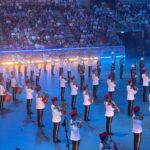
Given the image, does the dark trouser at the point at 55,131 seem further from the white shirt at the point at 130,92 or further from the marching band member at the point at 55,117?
the white shirt at the point at 130,92

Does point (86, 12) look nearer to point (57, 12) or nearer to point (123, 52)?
point (57, 12)

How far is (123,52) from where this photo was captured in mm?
37000

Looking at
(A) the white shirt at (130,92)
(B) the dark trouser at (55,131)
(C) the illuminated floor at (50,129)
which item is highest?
(A) the white shirt at (130,92)

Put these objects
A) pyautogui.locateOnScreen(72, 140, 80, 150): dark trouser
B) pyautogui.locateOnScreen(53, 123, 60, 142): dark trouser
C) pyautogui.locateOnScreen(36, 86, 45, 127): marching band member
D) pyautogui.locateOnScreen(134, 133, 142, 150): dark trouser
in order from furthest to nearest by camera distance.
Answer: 1. pyautogui.locateOnScreen(36, 86, 45, 127): marching band member
2. pyautogui.locateOnScreen(53, 123, 60, 142): dark trouser
3. pyautogui.locateOnScreen(134, 133, 142, 150): dark trouser
4. pyautogui.locateOnScreen(72, 140, 80, 150): dark trouser

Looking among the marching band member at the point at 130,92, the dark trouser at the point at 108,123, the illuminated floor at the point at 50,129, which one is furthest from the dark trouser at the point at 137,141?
the marching band member at the point at 130,92

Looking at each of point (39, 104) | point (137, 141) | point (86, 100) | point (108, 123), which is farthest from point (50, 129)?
point (137, 141)

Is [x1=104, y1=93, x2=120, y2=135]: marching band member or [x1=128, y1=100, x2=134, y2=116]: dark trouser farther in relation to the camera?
[x1=128, y1=100, x2=134, y2=116]: dark trouser

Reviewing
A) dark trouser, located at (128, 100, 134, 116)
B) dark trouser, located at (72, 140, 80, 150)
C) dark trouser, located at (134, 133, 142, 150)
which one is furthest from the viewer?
dark trouser, located at (128, 100, 134, 116)

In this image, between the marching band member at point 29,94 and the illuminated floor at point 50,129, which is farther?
the marching band member at point 29,94

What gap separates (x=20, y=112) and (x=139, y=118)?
7366mm

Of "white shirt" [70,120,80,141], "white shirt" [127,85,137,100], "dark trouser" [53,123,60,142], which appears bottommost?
"dark trouser" [53,123,60,142]

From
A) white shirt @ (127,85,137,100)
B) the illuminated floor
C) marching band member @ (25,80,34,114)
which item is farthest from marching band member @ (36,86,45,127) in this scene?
white shirt @ (127,85,137,100)

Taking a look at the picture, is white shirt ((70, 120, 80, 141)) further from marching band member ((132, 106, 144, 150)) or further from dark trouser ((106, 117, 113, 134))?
dark trouser ((106, 117, 113, 134))

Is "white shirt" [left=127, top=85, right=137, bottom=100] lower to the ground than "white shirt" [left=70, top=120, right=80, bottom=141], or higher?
higher
